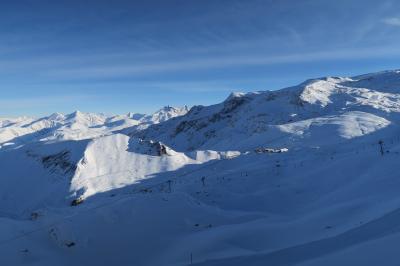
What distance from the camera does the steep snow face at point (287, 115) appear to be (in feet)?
254

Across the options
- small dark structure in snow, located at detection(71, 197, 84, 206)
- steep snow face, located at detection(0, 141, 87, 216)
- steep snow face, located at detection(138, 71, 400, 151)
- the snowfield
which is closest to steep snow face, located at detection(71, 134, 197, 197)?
the snowfield

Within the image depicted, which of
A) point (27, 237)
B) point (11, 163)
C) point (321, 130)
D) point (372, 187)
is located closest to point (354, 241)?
point (372, 187)

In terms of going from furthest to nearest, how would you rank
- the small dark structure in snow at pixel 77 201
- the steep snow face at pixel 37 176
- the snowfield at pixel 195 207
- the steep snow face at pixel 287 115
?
the steep snow face at pixel 287 115
the steep snow face at pixel 37 176
the small dark structure in snow at pixel 77 201
the snowfield at pixel 195 207

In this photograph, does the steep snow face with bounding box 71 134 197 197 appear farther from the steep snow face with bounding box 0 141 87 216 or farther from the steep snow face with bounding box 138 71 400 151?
the steep snow face with bounding box 138 71 400 151

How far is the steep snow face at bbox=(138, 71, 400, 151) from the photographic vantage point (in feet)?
254

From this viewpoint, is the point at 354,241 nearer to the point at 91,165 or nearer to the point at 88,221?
the point at 88,221

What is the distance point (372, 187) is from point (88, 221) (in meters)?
16.1

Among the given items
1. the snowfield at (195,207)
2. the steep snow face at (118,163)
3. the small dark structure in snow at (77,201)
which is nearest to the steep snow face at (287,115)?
the snowfield at (195,207)

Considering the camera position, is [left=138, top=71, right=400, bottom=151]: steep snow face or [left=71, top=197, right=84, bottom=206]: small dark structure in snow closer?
[left=71, top=197, right=84, bottom=206]: small dark structure in snow

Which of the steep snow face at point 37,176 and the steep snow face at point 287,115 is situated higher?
the steep snow face at point 287,115

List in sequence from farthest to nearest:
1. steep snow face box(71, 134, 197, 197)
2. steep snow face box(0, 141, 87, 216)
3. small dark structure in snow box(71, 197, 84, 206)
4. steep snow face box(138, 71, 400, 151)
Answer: steep snow face box(138, 71, 400, 151) → steep snow face box(71, 134, 197, 197) → steep snow face box(0, 141, 87, 216) → small dark structure in snow box(71, 197, 84, 206)

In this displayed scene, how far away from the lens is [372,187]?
24.0 m

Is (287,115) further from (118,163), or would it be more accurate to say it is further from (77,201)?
(77,201)

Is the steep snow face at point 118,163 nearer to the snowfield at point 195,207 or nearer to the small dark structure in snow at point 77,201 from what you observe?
the snowfield at point 195,207
